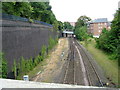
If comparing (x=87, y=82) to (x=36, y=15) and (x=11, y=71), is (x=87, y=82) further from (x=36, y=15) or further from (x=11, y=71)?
(x=36, y=15)

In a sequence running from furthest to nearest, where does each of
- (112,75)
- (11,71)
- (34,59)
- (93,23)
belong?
(93,23) < (34,59) < (112,75) < (11,71)

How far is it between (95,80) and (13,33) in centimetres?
782

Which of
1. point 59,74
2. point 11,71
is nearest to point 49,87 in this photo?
point 11,71

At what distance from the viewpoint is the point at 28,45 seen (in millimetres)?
14047

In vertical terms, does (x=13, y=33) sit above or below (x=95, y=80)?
above

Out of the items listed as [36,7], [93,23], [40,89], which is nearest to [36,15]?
[36,7]

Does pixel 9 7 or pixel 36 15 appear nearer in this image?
pixel 9 7

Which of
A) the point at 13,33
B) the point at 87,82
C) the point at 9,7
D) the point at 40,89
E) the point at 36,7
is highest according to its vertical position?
the point at 36,7

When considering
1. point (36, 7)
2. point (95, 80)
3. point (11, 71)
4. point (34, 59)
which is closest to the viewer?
point (11, 71)

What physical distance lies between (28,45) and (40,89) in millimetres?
10274

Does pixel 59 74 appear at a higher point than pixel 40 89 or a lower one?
lower

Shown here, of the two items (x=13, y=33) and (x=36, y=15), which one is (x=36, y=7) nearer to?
(x=36, y=15)

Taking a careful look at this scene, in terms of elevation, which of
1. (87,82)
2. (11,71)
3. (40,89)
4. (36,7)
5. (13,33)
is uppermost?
(36,7)

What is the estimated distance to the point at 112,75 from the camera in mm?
12156
